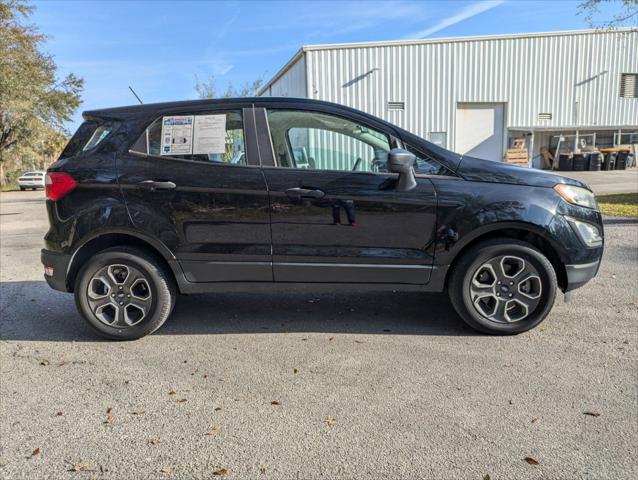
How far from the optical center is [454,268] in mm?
3865

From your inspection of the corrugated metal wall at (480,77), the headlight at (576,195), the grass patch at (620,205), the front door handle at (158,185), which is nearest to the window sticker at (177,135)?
the front door handle at (158,185)

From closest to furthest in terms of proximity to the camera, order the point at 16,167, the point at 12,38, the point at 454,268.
Answer: the point at 454,268 → the point at 12,38 → the point at 16,167

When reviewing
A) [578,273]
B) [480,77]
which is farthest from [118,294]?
[480,77]

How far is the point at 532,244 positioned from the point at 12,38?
109 ft

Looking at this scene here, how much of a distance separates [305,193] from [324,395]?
152 cm

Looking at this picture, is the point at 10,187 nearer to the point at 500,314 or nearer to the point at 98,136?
the point at 98,136

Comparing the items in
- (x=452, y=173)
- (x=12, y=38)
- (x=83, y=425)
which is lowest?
(x=83, y=425)

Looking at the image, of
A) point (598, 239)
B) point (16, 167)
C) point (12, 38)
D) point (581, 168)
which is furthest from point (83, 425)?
point (16, 167)

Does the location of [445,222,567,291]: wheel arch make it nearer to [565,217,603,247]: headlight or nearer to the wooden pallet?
[565,217,603,247]: headlight

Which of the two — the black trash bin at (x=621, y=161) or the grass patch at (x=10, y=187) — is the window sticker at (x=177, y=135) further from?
the grass patch at (x=10, y=187)

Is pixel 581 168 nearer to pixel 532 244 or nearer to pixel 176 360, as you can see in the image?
pixel 532 244

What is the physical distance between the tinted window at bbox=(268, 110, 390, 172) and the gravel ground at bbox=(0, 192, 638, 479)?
1413mm

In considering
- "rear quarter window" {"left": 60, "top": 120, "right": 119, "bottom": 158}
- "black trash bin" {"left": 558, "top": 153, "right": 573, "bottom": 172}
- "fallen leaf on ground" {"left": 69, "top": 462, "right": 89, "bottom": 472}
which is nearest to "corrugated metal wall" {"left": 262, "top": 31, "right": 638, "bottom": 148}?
"black trash bin" {"left": 558, "top": 153, "right": 573, "bottom": 172}

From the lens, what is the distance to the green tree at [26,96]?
2727 cm
